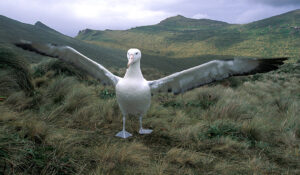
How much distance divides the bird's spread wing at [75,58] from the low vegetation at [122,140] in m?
0.55

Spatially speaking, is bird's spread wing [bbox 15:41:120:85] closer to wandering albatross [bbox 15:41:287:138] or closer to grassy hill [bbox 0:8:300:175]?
wandering albatross [bbox 15:41:287:138]

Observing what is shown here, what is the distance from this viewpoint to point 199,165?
2.77 m

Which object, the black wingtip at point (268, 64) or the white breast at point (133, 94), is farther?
the white breast at point (133, 94)

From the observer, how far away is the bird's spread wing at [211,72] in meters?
3.69

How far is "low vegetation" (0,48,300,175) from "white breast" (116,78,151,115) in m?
0.53

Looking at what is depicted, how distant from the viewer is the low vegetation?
2.19m

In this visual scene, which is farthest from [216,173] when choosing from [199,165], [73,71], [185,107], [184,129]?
[73,71]

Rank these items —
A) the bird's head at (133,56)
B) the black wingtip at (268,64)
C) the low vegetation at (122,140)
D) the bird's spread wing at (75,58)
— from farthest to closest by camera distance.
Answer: the bird's spread wing at (75,58) → the bird's head at (133,56) → the black wingtip at (268,64) → the low vegetation at (122,140)

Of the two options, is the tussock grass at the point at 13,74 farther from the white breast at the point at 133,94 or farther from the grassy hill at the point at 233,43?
the grassy hill at the point at 233,43

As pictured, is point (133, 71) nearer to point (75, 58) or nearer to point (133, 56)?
point (133, 56)

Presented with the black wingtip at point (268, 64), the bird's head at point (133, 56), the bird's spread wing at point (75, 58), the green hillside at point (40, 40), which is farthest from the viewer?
the green hillside at point (40, 40)

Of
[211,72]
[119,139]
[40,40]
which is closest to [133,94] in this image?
[119,139]

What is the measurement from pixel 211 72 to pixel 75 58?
2826 mm

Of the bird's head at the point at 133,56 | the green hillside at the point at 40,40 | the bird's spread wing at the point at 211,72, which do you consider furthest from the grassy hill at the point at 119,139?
the green hillside at the point at 40,40
